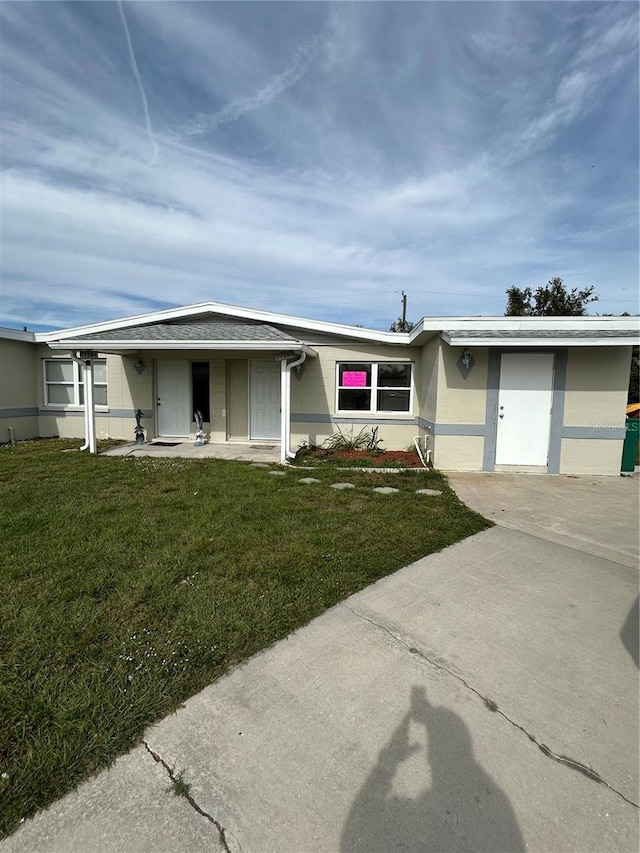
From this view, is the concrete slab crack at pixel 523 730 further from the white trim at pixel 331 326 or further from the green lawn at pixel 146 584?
the white trim at pixel 331 326

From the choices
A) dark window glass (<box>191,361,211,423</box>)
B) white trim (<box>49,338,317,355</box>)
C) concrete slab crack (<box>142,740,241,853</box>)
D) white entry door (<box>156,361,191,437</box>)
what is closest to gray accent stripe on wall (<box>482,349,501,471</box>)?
white trim (<box>49,338,317,355</box>)

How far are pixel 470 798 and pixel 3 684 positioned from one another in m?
2.31

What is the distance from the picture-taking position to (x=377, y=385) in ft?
33.3

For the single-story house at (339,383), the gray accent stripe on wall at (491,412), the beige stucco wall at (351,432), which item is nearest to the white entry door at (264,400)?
the single-story house at (339,383)

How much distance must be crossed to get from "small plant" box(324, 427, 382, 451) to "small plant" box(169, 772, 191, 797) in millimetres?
8459

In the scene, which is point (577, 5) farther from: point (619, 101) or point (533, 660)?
point (533, 660)

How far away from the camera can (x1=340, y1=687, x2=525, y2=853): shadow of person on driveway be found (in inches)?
55.7

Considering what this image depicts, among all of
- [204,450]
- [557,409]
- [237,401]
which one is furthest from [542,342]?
[204,450]

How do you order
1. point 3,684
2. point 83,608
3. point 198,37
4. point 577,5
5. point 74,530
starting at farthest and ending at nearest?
1. point 198,37
2. point 577,5
3. point 74,530
4. point 83,608
5. point 3,684

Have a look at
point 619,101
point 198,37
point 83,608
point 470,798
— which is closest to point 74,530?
point 83,608

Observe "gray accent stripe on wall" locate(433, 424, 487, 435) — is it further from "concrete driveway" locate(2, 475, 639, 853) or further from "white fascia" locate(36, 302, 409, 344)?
"concrete driveway" locate(2, 475, 639, 853)

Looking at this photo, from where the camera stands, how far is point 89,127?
8.81m

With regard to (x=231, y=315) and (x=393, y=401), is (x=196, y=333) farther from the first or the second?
(x=393, y=401)

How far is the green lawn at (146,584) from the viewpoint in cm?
186
